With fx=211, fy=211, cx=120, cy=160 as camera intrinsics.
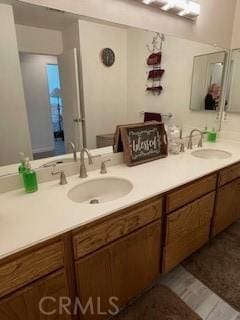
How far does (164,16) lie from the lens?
64.0 inches

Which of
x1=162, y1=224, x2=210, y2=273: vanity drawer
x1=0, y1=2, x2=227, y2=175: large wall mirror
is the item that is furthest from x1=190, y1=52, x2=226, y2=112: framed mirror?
x1=162, y1=224, x2=210, y2=273: vanity drawer

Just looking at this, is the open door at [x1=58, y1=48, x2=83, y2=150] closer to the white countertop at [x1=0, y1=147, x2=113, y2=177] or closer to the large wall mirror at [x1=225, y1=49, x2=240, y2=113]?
the white countertop at [x1=0, y1=147, x2=113, y2=177]

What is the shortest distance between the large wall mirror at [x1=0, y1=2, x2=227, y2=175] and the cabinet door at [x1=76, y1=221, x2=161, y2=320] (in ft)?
2.29

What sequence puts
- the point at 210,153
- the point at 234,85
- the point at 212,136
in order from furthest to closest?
the point at 212,136
the point at 234,85
the point at 210,153

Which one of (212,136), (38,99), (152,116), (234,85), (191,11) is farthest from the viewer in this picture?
(212,136)

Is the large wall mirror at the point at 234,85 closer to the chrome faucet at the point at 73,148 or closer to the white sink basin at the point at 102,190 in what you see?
the white sink basin at the point at 102,190

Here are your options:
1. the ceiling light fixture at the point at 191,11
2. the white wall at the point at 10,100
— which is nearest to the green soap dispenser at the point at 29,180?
the white wall at the point at 10,100

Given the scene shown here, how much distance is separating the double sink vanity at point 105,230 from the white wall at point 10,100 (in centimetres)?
25

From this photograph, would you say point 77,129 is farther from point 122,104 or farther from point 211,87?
point 211,87

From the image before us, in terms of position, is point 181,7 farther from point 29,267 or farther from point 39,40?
point 29,267

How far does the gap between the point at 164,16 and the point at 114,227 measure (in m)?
1.60

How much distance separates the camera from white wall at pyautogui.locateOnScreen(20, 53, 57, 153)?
46.6 inches

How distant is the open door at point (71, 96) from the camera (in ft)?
4.27

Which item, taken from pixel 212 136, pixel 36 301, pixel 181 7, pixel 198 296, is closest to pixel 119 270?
pixel 36 301
